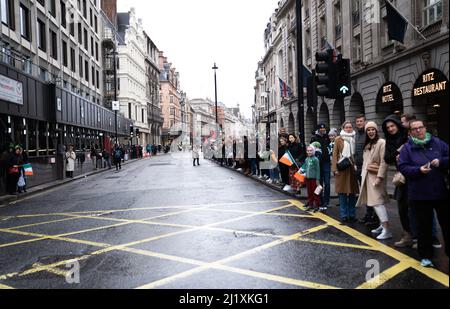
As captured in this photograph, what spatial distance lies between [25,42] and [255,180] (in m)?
14.6

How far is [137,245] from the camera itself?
6820mm

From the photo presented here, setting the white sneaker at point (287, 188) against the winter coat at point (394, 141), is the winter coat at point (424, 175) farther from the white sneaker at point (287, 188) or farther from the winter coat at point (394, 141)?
the white sneaker at point (287, 188)

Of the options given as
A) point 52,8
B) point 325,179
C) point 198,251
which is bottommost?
point 198,251

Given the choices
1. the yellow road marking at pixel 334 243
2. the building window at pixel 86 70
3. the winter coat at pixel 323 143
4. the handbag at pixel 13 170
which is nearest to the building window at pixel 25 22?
the handbag at pixel 13 170

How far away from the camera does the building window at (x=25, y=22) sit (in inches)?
901

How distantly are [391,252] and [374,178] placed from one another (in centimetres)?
148

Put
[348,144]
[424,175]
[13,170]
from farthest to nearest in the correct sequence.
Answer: [13,170], [348,144], [424,175]

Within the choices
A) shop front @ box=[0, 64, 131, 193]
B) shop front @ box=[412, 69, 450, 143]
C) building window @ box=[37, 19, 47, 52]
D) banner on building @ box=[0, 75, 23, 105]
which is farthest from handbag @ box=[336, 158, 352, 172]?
building window @ box=[37, 19, 47, 52]

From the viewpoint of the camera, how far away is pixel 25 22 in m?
23.5

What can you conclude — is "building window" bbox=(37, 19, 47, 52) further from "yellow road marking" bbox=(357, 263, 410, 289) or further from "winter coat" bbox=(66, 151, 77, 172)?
"yellow road marking" bbox=(357, 263, 410, 289)

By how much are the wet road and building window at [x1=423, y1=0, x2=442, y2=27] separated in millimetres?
11697

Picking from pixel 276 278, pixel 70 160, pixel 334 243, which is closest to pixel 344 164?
pixel 334 243

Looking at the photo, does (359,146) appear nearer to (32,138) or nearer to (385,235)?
(385,235)
